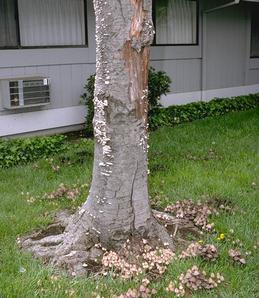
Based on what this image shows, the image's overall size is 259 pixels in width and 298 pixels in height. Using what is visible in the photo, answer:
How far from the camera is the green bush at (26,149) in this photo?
6.12 metres

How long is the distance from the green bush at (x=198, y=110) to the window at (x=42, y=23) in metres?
A: 1.88

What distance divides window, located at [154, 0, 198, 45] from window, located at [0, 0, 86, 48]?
2.17 m

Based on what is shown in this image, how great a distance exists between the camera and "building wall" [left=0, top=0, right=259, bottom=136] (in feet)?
24.2

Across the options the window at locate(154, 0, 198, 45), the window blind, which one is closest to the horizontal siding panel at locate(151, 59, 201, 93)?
the window at locate(154, 0, 198, 45)

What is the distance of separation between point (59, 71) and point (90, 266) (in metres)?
5.02

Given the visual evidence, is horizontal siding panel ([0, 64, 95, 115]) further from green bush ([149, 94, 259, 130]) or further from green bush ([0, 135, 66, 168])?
green bush ([149, 94, 259, 130])

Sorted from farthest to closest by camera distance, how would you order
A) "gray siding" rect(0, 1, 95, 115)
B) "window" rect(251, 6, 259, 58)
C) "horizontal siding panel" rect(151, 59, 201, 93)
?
"window" rect(251, 6, 259, 58) < "horizontal siding panel" rect(151, 59, 201, 93) < "gray siding" rect(0, 1, 95, 115)

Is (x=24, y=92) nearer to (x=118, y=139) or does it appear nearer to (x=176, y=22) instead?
(x=118, y=139)

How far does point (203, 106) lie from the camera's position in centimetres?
984

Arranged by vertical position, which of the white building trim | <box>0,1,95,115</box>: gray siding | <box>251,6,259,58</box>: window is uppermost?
<box>251,6,259,58</box>: window

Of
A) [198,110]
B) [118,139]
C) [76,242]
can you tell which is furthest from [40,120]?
[118,139]

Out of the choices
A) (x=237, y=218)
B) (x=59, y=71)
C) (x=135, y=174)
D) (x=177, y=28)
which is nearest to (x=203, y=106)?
(x=177, y=28)

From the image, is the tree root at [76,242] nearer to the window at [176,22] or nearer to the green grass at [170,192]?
the green grass at [170,192]

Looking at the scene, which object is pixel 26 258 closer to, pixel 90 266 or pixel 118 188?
pixel 90 266
